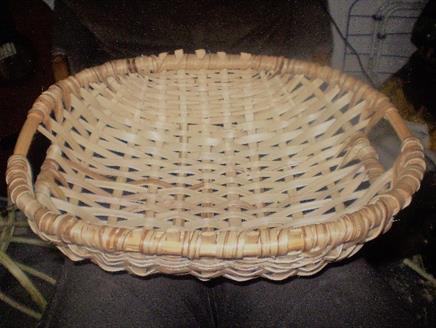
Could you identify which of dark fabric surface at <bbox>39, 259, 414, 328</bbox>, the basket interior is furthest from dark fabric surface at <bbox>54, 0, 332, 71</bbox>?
dark fabric surface at <bbox>39, 259, 414, 328</bbox>

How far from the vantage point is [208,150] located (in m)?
0.82

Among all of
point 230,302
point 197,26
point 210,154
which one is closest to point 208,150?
point 210,154

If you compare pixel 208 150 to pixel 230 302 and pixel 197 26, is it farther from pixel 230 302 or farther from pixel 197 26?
pixel 197 26

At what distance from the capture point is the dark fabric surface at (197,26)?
3.71 ft

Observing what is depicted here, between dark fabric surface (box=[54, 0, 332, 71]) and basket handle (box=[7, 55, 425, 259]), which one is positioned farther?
dark fabric surface (box=[54, 0, 332, 71])

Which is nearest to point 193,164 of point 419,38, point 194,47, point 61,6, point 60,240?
point 60,240

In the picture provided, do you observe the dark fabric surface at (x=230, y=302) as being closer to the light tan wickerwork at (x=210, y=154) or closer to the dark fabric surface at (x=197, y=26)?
the light tan wickerwork at (x=210, y=154)

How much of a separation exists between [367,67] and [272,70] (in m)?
1.16

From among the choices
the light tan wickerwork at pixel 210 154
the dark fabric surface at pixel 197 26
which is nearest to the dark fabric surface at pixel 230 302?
the light tan wickerwork at pixel 210 154

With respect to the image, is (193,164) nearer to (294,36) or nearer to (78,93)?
(78,93)

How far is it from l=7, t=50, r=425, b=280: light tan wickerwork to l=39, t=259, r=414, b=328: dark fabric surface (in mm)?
85

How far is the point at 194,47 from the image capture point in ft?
3.92

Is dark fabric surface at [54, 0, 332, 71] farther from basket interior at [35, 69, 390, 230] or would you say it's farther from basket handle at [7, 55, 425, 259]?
basket handle at [7, 55, 425, 259]

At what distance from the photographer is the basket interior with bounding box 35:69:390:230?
668 mm
